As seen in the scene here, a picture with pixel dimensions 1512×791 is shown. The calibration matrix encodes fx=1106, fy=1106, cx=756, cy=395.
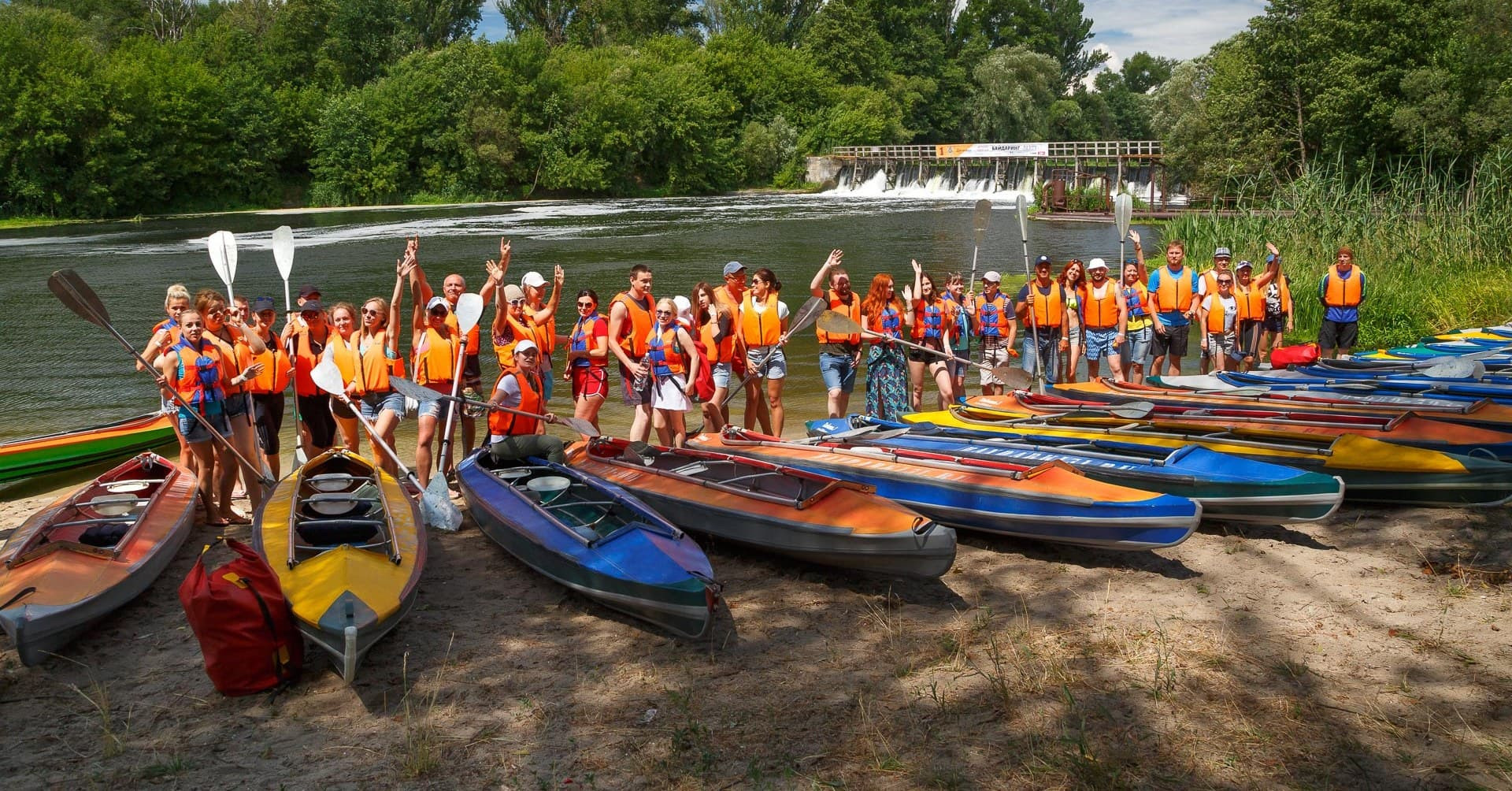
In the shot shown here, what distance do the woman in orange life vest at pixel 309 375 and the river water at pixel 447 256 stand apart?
2.49 metres

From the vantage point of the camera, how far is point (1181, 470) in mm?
6211

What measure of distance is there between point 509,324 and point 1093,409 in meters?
4.33

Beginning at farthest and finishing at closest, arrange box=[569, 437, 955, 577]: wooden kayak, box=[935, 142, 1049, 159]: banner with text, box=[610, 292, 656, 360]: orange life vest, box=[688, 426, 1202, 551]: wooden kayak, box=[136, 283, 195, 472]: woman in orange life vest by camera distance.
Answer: box=[935, 142, 1049, 159]: banner with text < box=[610, 292, 656, 360]: orange life vest < box=[136, 283, 195, 472]: woman in orange life vest < box=[688, 426, 1202, 551]: wooden kayak < box=[569, 437, 955, 577]: wooden kayak

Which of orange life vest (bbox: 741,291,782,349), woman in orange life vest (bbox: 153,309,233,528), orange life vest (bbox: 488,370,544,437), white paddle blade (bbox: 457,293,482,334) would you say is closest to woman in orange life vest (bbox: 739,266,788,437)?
Result: orange life vest (bbox: 741,291,782,349)

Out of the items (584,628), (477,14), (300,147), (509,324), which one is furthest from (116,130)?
(584,628)

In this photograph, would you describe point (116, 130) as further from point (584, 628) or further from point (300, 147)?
point (584, 628)

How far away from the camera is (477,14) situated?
239 feet

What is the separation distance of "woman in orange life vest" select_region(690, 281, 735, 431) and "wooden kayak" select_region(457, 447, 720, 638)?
1.77 metres

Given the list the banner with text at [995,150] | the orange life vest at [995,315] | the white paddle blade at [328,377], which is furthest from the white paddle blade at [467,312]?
the banner with text at [995,150]

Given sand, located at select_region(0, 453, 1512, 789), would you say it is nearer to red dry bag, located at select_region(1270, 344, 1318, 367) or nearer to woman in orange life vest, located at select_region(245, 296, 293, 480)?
woman in orange life vest, located at select_region(245, 296, 293, 480)

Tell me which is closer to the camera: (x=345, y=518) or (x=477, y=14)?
(x=345, y=518)

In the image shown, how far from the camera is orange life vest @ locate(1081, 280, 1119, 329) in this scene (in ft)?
31.3

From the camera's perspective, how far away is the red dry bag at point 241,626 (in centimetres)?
456

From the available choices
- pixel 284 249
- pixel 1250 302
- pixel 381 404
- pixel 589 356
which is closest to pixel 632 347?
pixel 589 356
